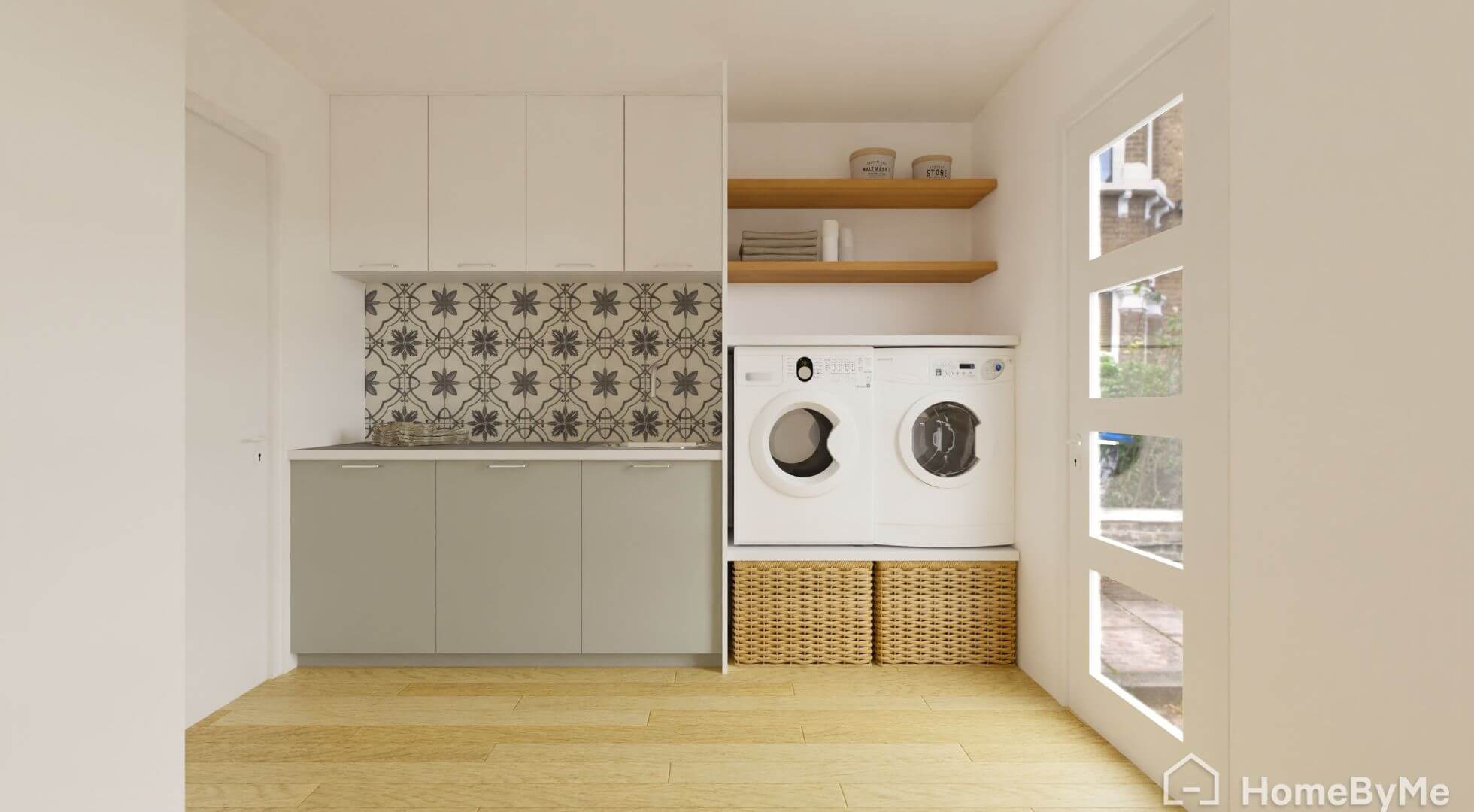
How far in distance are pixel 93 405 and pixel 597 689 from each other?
1879mm

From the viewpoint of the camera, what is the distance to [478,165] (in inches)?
131

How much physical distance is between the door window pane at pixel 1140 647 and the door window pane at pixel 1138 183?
1.01m

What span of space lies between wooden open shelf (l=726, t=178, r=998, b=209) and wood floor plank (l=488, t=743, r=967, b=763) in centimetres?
211

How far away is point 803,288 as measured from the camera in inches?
148

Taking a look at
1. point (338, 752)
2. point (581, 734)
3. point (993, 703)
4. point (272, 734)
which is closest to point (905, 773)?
point (993, 703)

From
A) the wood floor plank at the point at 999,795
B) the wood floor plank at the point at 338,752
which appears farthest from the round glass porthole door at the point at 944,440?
the wood floor plank at the point at 338,752

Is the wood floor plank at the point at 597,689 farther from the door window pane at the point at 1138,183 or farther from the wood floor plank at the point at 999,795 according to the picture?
the door window pane at the point at 1138,183

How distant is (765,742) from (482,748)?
2.74ft

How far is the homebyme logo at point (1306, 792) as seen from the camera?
135cm

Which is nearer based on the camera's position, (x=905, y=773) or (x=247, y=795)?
(x=247, y=795)

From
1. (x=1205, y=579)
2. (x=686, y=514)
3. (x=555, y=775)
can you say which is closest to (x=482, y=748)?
(x=555, y=775)

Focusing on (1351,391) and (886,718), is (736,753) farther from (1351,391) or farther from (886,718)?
(1351,391)

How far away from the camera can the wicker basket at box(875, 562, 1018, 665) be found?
320 centimetres

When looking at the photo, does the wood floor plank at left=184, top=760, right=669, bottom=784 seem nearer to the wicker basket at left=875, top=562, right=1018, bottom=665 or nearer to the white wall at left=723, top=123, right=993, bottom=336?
the wicker basket at left=875, top=562, right=1018, bottom=665
